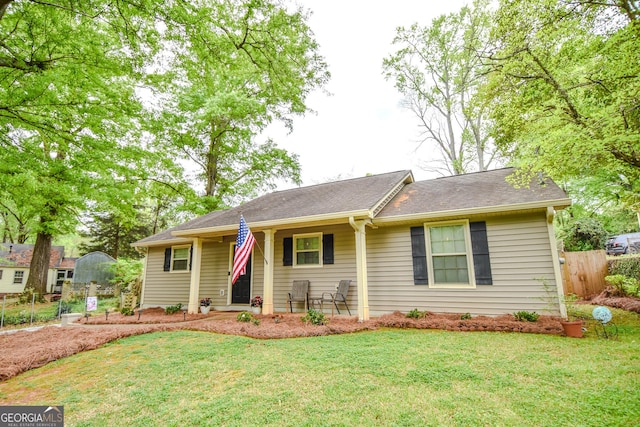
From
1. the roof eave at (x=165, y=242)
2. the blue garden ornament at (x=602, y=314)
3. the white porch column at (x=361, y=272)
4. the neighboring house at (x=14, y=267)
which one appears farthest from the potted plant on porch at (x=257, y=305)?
the neighboring house at (x=14, y=267)

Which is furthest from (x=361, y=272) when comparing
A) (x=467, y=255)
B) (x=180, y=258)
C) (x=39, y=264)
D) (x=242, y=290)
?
(x=39, y=264)

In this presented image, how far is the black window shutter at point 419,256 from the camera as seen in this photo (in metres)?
7.04

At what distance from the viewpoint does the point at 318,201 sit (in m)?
8.73

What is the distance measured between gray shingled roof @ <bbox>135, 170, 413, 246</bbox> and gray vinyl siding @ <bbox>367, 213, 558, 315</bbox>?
4.44ft

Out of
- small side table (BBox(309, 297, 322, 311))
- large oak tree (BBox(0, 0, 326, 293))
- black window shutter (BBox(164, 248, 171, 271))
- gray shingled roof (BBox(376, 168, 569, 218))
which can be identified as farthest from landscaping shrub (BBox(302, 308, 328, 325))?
black window shutter (BBox(164, 248, 171, 271))

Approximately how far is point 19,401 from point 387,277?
21.4 ft

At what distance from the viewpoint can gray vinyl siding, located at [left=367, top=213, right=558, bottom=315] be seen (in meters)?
6.09

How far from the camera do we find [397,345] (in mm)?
4684

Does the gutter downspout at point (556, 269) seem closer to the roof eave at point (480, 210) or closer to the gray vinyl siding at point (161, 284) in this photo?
the roof eave at point (480, 210)

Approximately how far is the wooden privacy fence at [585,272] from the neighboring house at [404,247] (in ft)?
16.0

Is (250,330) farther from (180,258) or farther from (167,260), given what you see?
(167,260)

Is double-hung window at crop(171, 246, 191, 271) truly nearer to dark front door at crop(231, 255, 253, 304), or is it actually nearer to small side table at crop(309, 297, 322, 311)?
dark front door at crop(231, 255, 253, 304)

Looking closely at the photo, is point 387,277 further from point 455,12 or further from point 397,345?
point 455,12

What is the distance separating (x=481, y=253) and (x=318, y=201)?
14.4 feet
